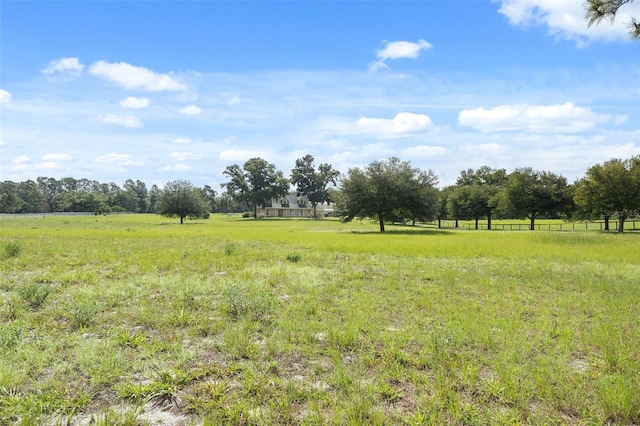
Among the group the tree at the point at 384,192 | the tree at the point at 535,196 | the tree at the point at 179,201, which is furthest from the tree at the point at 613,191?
the tree at the point at 179,201

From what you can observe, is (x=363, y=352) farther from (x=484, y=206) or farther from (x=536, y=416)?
(x=484, y=206)

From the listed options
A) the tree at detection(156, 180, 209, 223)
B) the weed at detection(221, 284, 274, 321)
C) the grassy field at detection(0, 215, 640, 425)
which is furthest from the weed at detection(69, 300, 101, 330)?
the tree at detection(156, 180, 209, 223)

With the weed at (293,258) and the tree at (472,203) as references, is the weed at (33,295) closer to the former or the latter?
the weed at (293,258)

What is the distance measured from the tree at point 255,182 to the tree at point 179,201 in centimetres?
2559

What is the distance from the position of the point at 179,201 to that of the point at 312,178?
4401 cm

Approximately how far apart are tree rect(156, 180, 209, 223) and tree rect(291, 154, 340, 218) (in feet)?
124

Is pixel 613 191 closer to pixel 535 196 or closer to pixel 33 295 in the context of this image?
pixel 535 196

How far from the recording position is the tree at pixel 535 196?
5456 cm

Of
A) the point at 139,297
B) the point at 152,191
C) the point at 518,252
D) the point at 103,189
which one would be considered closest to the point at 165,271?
the point at 139,297

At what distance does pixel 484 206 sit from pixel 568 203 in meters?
14.9

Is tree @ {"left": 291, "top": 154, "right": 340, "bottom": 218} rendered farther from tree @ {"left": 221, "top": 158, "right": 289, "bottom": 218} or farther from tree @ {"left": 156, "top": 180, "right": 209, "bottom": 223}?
tree @ {"left": 156, "top": 180, "right": 209, "bottom": 223}

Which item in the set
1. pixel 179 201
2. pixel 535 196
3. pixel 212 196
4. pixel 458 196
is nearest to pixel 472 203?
pixel 458 196

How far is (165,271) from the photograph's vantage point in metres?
11.5

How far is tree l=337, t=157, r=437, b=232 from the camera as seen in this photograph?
4244 cm
